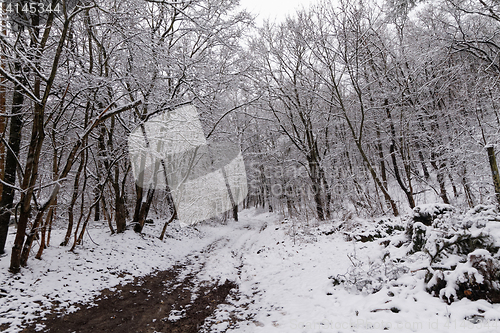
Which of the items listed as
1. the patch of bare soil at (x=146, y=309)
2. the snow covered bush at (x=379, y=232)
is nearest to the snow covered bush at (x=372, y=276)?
the snow covered bush at (x=379, y=232)

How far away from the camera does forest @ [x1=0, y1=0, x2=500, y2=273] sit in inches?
223

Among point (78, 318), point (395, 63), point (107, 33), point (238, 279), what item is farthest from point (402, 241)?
point (107, 33)

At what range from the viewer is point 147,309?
193 inches

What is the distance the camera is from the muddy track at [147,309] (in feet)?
13.5

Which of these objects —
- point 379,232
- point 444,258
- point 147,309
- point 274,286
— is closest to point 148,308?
point 147,309

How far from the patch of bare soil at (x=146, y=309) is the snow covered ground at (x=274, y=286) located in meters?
0.25

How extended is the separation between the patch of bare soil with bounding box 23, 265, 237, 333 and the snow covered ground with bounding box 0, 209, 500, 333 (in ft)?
0.81

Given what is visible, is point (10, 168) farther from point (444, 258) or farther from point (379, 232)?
point (379, 232)

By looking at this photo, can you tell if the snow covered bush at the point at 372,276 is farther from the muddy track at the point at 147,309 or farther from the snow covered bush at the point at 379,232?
the muddy track at the point at 147,309

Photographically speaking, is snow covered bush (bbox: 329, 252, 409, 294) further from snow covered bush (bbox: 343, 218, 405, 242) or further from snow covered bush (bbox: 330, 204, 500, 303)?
snow covered bush (bbox: 343, 218, 405, 242)

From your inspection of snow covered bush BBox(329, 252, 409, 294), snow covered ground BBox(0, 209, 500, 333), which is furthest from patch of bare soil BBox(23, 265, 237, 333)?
snow covered bush BBox(329, 252, 409, 294)

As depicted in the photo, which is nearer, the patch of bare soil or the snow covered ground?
the snow covered ground

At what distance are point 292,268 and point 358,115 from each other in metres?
10.4

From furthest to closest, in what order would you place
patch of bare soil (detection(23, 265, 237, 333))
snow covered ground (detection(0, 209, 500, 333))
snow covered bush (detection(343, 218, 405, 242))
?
snow covered bush (detection(343, 218, 405, 242))
patch of bare soil (detection(23, 265, 237, 333))
snow covered ground (detection(0, 209, 500, 333))
